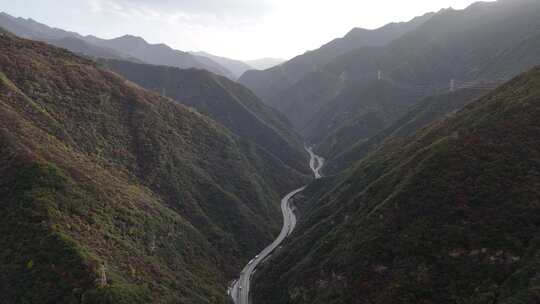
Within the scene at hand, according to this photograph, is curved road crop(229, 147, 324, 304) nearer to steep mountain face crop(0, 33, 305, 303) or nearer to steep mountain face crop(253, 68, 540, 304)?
steep mountain face crop(0, 33, 305, 303)

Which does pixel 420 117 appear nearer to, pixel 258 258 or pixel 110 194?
pixel 258 258

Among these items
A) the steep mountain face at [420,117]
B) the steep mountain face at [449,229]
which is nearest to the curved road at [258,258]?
the steep mountain face at [449,229]

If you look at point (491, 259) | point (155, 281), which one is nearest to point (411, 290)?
point (491, 259)

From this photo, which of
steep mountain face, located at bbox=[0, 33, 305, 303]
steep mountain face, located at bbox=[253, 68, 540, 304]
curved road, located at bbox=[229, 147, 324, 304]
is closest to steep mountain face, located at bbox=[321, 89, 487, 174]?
curved road, located at bbox=[229, 147, 324, 304]

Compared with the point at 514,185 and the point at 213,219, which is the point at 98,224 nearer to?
the point at 213,219

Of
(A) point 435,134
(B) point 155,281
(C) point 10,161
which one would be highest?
(A) point 435,134
